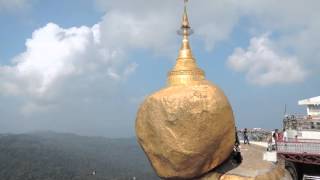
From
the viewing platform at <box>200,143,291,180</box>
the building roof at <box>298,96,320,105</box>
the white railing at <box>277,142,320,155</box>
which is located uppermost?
Result: the building roof at <box>298,96,320,105</box>

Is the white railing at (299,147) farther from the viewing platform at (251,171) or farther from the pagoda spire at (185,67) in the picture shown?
the pagoda spire at (185,67)

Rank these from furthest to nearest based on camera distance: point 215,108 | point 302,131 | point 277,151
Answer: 1. point 302,131
2. point 277,151
3. point 215,108

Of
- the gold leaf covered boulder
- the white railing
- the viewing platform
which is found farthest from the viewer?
the white railing

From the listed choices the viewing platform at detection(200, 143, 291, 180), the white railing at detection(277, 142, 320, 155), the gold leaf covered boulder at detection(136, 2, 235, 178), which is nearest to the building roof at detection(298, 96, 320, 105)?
the white railing at detection(277, 142, 320, 155)

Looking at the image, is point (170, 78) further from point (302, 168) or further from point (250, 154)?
point (302, 168)

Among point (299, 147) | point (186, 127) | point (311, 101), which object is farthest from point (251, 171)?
point (311, 101)

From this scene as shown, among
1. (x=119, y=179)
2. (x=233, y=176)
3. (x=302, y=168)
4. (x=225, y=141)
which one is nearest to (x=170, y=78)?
(x=225, y=141)

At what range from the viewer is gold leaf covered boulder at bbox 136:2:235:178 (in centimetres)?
1756

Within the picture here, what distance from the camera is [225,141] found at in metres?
18.3

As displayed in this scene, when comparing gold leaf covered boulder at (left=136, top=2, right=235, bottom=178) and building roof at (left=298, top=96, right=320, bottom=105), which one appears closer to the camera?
gold leaf covered boulder at (left=136, top=2, right=235, bottom=178)

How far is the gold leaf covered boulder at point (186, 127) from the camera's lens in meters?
17.6

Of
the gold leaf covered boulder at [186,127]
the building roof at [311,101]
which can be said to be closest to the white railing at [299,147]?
the gold leaf covered boulder at [186,127]

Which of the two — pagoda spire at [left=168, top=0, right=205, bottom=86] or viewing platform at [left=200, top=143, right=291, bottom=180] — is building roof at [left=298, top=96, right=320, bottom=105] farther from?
pagoda spire at [left=168, top=0, right=205, bottom=86]

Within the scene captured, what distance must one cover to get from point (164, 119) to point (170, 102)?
663mm
